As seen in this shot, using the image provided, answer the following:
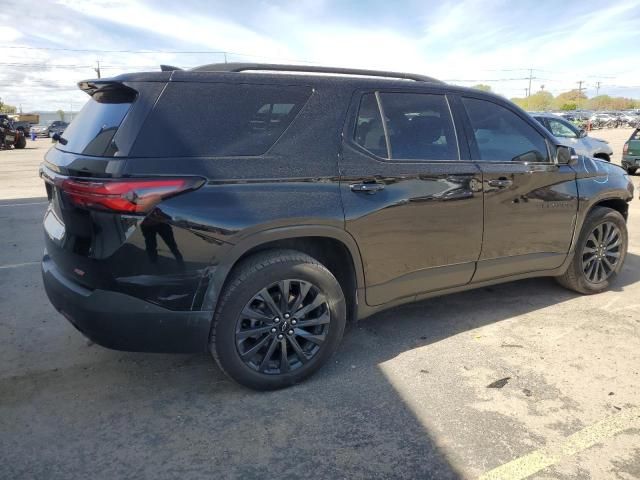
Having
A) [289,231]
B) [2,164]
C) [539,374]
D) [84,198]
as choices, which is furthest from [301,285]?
[2,164]

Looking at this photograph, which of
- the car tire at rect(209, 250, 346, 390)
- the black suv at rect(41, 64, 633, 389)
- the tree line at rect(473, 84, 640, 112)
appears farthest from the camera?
the tree line at rect(473, 84, 640, 112)

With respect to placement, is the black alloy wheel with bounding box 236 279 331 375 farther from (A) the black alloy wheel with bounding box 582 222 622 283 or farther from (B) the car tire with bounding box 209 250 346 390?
(A) the black alloy wheel with bounding box 582 222 622 283

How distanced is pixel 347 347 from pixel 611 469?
1.76 metres

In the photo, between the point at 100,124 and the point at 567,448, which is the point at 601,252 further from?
the point at 100,124

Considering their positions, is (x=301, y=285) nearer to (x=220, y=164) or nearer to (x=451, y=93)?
→ (x=220, y=164)

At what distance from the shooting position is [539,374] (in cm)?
327

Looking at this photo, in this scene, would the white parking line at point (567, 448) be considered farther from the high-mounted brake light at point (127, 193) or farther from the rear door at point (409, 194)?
the high-mounted brake light at point (127, 193)

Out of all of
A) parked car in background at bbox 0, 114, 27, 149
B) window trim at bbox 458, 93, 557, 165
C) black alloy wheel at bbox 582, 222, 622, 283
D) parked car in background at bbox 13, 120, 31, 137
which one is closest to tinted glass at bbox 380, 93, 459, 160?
window trim at bbox 458, 93, 557, 165

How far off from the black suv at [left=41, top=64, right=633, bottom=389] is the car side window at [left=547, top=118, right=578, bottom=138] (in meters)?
9.23

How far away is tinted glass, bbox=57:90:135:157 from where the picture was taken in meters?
2.66

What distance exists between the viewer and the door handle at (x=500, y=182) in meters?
3.68

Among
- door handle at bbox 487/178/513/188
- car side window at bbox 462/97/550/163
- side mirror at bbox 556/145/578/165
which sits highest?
car side window at bbox 462/97/550/163

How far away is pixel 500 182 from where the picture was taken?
3721 mm

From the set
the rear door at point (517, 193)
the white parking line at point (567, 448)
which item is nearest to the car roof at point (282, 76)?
the rear door at point (517, 193)
